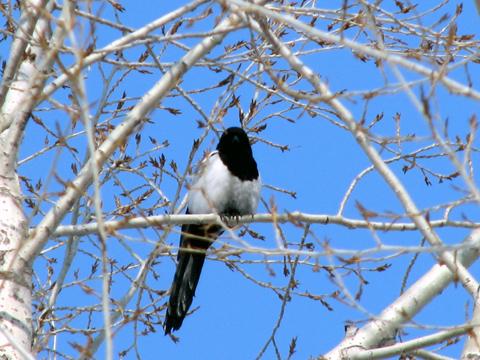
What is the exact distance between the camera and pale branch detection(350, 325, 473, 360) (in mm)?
3582

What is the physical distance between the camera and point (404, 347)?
3670 millimetres

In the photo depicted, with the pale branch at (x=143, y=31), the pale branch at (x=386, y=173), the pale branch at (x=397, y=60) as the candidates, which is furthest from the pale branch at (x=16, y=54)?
the pale branch at (x=397, y=60)

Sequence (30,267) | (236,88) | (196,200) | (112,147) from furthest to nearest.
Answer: (196,200) < (236,88) < (30,267) < (112,147)

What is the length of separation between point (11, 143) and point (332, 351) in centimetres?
173

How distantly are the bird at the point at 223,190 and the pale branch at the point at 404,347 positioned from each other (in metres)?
2.25

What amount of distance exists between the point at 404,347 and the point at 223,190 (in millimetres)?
2577

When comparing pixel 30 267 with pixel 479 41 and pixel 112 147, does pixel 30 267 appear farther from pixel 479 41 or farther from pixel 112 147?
pixel 479 41

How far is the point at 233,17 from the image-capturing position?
3.81 metres

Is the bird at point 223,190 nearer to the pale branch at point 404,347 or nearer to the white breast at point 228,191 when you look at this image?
the white breast at point 228,191

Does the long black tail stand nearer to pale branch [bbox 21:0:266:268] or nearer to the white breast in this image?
the white breast

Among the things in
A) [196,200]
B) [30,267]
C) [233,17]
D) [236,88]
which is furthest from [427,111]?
[196,200]

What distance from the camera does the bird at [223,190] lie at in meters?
6.00

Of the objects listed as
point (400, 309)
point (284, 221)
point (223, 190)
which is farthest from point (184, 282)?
point (400, 309)

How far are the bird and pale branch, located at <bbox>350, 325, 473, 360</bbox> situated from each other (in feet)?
7.38
